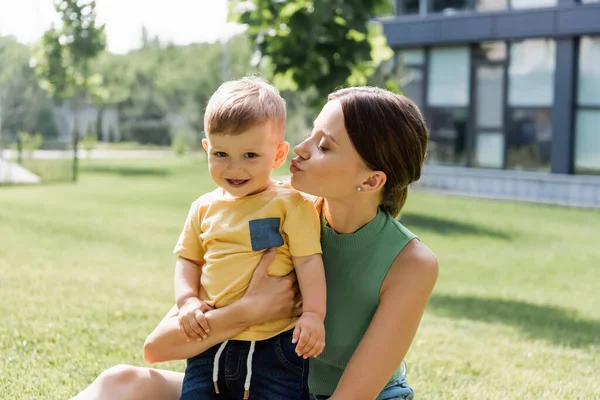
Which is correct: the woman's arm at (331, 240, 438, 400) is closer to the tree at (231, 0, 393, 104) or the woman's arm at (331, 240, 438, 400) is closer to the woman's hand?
the woman's hand

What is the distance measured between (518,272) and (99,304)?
234 inches

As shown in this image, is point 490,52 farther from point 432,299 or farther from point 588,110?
point 432,299

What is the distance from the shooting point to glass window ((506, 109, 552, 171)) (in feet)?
64.2

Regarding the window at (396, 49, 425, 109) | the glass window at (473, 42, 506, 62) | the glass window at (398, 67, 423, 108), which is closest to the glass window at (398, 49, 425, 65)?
the window at (396, 49, 425, 109)

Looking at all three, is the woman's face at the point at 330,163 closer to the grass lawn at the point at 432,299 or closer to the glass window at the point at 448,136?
the grass lawn at the point at 432,299

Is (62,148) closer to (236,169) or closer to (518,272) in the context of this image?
(518,272)

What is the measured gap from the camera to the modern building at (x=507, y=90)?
1888 cm

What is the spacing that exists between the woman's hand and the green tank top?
0.42 ft

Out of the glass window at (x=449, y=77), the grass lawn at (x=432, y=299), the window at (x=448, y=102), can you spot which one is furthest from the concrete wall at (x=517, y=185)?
the glass window at (x=449, y=77)

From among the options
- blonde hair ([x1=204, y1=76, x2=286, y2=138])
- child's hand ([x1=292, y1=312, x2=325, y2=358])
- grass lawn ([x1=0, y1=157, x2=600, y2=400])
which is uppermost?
blonde hair ([x1=204, y1=76, x2=286, y2=138])

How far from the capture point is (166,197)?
714 inches

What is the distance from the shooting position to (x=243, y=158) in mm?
2535

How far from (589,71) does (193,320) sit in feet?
59.1

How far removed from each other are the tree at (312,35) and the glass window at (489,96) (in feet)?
36.4
